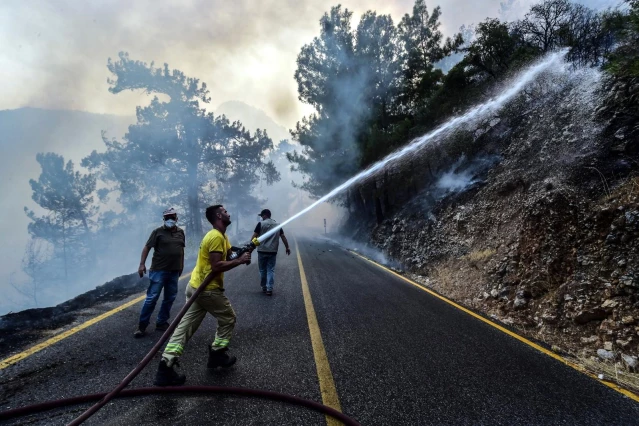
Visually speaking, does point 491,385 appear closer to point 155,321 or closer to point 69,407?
point 69,407

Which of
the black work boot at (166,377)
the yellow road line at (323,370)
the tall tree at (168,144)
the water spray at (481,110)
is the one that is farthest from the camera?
the tall tree at (168,144)

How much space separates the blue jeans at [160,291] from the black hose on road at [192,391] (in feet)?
5.53

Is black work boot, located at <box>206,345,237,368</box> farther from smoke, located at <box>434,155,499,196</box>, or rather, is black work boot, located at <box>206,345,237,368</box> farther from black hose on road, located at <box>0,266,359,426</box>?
smoke, located at <box>434,155,499,196</box>

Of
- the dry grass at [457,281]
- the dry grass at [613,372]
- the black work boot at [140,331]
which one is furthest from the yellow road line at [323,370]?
the dry grass at [457,281]

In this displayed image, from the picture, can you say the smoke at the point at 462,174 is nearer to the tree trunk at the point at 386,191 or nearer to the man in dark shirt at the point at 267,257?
the tree trunk at the point at 386,191

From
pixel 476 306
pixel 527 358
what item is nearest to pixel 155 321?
pixel 527 358

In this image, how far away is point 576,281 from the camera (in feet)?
16.3

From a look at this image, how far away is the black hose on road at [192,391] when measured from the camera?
2.43m

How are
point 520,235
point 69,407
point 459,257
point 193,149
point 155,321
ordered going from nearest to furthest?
1. point 69,407
2. point 155,321
3. point 520,235
4. point 459,257
5. point 193,149

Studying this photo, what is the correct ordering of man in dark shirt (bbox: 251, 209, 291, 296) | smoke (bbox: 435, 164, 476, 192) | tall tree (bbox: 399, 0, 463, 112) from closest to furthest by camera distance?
man in dark shirt (bbox: 251, 209, 291, 296), smoke (bbox: 435, 164, 476, 192), tall tree (bbox: 399, 0, 463, 112)

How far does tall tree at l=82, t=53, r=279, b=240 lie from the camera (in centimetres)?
1914

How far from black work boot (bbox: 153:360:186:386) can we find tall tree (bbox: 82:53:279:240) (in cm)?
1869

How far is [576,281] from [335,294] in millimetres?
4087

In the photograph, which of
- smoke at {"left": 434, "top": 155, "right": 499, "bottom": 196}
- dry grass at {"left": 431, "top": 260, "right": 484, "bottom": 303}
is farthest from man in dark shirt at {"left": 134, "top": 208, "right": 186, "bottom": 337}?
smoke at {"left": 434, "top": 155, "right": 499, "bottom": 196}
